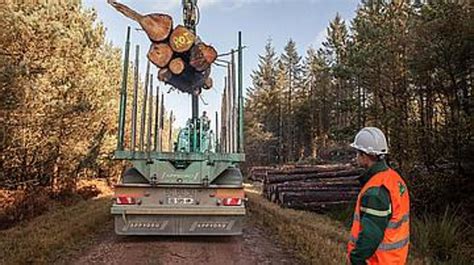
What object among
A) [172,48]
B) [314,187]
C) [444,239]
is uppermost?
[172,48]

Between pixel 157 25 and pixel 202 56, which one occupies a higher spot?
pixel 157 25

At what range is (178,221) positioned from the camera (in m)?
8.59

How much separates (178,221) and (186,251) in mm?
606

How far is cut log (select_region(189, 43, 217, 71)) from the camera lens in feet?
34.4

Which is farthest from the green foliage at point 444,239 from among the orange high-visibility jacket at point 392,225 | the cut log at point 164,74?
the cut log at point 164,74

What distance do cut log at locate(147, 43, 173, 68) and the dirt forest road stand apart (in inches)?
150

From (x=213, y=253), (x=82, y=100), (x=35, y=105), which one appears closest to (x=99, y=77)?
(x=82, y=100)

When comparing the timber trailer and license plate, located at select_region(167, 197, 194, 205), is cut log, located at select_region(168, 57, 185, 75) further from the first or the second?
license plate, located at select_region(167, 197, 194, 205)

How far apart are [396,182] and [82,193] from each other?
63.9ft

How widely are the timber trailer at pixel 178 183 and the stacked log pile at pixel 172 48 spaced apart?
1.12 metres

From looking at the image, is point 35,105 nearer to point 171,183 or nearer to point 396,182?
point 171,183

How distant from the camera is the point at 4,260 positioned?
7.37 metres

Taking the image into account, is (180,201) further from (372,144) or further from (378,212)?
(378,212)

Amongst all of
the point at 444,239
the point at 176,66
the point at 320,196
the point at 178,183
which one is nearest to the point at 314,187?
the point at 320,196
